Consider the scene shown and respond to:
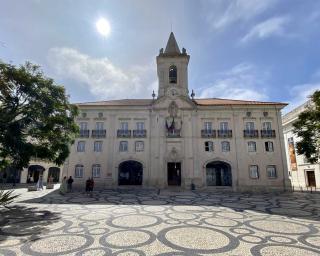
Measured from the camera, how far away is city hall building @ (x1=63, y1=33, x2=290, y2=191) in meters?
25.9

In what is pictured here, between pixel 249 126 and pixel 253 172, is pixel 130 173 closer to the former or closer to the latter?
pixel 253 172

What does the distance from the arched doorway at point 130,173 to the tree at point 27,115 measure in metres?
13.2

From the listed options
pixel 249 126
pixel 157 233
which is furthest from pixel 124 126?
pixel 157 233

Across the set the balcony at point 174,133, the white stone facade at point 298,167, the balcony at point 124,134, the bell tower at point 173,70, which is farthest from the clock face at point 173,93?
the white stone facade at point 298,167

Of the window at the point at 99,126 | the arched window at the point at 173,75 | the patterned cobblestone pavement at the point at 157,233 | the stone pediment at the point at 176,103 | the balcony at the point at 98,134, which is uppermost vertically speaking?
the arched window at the point at 173,75

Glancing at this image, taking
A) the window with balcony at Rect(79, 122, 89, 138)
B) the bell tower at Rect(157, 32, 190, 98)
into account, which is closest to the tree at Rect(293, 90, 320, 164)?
the bell tower at Rect(157, 32, 190, 98)

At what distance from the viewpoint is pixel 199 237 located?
7805 mm

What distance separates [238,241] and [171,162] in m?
19.2

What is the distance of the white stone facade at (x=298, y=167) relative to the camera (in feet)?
98.2

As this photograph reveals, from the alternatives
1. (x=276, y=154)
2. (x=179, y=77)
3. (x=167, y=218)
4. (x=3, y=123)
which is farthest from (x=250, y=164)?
(x=3, y=123)

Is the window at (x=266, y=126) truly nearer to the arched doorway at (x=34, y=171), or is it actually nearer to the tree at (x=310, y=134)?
the tree at (x=310, y=134)

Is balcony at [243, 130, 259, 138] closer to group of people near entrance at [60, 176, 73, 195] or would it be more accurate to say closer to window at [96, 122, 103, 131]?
window at [96, 122, 103, 131]

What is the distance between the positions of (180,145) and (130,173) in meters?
7.81

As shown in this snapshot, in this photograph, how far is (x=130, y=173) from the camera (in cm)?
2716
